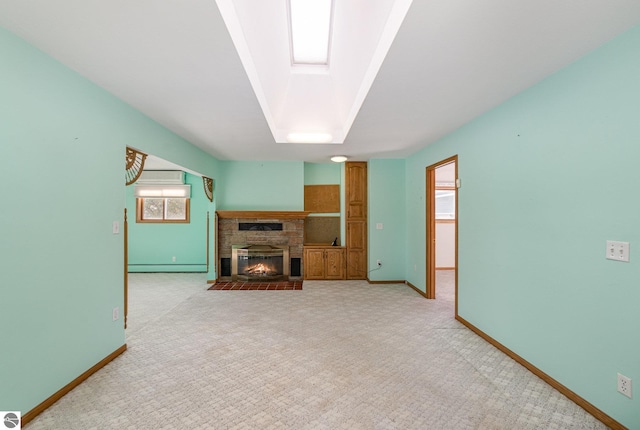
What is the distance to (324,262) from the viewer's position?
5816 mm

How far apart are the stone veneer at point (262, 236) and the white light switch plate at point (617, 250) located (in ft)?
15.1

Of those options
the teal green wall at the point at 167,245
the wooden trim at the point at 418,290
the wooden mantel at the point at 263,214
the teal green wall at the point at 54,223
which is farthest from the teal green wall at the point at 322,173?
the teal green wall at the point at 54,223

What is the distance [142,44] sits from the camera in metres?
1.80

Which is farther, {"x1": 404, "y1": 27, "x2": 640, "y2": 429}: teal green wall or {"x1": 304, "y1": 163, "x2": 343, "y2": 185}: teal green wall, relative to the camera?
{"x1": 304, "y1": 163, "x2": 343, "y2": 185}: teal green wall

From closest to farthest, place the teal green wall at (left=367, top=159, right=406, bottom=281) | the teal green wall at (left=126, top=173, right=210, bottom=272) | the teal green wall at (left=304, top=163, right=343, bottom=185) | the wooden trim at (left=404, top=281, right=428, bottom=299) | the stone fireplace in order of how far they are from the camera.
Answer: the wooden trim at (left=404, top=281, right=428, bottom=299) → the teal green wall at (left=367, top=159, right=406, bottom=281) → the stone fireplace → the teal green wall at (left=304, top=163, right=343, bottom=185) → the teal green wall at (left=126, top=173, right=210, bottom=272)

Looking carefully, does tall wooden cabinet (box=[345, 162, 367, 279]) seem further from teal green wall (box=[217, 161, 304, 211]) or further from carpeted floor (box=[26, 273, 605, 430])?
carpeted floor (box=[26, 273, 605, 430])

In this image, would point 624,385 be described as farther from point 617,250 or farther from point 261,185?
point 261,185

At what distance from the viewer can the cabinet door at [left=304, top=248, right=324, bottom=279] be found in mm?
5801

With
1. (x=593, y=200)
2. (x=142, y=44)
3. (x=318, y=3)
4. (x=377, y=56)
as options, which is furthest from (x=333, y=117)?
(x=593, y=200)

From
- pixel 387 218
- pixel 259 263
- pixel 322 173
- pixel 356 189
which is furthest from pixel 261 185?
pixel 387 218

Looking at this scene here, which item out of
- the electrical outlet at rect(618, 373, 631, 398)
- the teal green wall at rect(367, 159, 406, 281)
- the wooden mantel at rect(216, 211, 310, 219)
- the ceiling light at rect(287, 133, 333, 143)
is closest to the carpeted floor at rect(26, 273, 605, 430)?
the electrical outlet at rect(618, 373, 631, 398)

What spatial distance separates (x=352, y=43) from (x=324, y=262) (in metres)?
4.13

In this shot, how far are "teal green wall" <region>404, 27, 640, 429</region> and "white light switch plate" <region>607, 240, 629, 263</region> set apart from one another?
0.04m

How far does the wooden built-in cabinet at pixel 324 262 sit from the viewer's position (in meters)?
5.80
